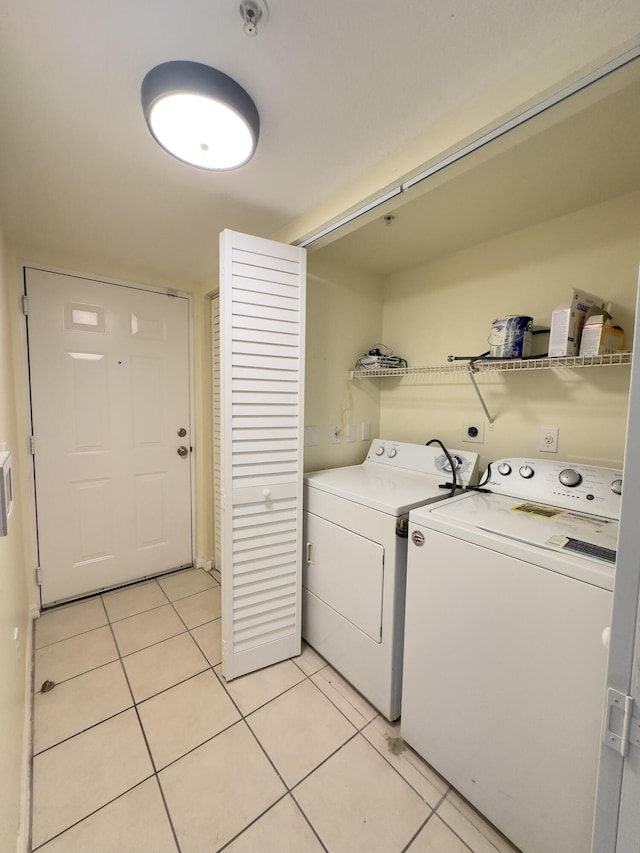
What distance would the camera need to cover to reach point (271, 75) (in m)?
0.93

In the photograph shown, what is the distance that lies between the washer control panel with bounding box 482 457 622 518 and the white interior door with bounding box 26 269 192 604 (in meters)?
2.21

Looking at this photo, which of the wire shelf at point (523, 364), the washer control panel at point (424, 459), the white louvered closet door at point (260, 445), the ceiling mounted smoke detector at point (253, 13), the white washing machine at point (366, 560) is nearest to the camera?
the ceiling mounted smoke detector at point (253, 13)

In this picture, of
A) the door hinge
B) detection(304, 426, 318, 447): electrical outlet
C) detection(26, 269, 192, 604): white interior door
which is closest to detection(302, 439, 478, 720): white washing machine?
detection(304, 426, 318, 447): electrical outlet

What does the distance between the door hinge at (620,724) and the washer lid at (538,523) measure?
35 cm

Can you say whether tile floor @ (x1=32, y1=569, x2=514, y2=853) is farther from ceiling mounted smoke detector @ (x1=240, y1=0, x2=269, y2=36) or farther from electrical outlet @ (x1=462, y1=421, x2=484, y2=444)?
ceiling mounted smoke detector @ (x1=240, y1=0, x2=269, y2=36)

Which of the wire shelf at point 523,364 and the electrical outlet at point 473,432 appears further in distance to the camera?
the electrical outlet at point 473,432

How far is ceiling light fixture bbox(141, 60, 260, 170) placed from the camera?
35.0 inches

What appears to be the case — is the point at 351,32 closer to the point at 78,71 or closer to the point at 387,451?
the point at 78,71

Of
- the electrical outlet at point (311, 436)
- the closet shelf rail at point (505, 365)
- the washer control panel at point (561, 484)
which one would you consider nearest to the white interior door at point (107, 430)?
the electrical outlet at point (311, 436)

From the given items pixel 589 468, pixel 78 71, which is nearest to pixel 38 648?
pixel 78 71

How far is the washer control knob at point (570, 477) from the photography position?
1.38 meters

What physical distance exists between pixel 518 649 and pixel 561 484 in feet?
2.29

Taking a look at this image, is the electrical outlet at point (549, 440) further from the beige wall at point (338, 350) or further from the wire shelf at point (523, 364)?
the beige wall at point (338, 350)

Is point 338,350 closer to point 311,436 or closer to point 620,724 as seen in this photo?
point 311,436
